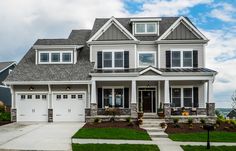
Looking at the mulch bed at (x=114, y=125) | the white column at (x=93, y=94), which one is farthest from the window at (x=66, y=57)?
the mulch bed at (x=114, y=125)

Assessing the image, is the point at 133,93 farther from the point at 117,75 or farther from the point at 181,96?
the point at 181,96

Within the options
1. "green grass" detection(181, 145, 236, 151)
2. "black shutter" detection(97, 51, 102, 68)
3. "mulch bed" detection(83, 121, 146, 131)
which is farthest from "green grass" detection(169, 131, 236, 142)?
"black shutter" detection(97, 51, 102, 68)

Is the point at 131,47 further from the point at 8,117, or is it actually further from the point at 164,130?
the point at 8,117

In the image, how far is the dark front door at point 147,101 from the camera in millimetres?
→ 27125

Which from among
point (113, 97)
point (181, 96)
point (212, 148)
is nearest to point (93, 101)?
point (113, 97)

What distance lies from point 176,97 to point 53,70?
9.88 meters

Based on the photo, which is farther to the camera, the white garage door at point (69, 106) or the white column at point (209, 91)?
the white garage door at point (69, 106)

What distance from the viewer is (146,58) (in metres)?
27.7

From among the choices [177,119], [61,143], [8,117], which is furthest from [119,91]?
[61,143]

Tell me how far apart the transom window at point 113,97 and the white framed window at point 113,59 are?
6.10 feet

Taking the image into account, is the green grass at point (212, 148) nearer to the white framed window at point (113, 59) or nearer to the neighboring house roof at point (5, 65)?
the white framed window at point (113, 59)

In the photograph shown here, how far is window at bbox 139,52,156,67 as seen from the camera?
27578 mm

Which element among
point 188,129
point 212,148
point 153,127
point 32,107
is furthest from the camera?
point 32,107

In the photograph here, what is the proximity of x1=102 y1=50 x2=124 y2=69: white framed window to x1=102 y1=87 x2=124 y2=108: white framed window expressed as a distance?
179 centimetres
